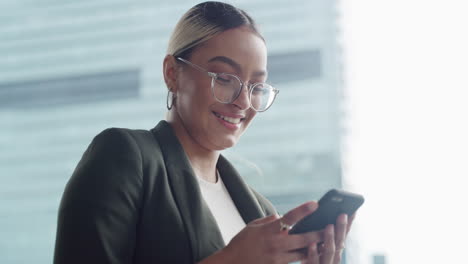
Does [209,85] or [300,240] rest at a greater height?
[209,85]

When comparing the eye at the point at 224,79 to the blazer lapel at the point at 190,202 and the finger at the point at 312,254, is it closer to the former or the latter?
the blazer lapel at the point at 190,202

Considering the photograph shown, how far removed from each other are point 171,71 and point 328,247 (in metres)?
0.47

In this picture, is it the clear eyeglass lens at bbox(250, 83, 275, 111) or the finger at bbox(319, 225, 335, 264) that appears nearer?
the finger at bbox(319, 225, 335, 264)

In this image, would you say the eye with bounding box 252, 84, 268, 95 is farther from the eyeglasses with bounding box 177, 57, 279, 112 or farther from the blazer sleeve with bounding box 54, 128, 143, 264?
the blazer sleeve with bounding box 54, 128, 143, 264

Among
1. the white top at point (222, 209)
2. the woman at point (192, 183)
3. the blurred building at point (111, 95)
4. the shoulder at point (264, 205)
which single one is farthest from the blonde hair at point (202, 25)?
the blurred building at point (111, 95)

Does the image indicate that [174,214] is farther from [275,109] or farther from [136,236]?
[275,109]

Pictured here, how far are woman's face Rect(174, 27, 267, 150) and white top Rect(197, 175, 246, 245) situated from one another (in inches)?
3.5

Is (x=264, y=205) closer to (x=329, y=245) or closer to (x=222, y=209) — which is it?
(x=222, y=209)

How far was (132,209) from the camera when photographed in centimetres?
89

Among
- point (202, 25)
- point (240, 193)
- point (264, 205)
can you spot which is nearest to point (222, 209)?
point (240, 193)

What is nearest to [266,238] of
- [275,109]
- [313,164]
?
[313,164]

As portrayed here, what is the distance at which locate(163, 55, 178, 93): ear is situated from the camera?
44.3 inches

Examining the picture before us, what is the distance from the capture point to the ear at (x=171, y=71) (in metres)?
1.13

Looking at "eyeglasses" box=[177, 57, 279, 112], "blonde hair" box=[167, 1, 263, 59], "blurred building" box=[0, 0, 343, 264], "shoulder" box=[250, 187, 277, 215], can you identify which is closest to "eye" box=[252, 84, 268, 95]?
"eyeglasses" box=[177, 57, 279, 112]
